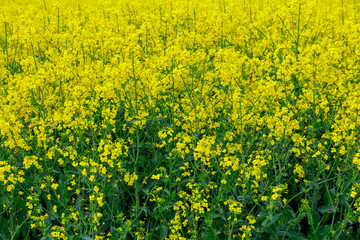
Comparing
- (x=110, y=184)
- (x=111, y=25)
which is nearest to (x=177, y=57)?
(x=110, y=184)

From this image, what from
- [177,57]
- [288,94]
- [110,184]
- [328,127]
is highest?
[177,57]

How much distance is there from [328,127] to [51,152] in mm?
2117

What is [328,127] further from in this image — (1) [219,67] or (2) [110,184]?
(2) [110,184]

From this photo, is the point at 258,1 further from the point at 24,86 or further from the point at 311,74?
the point at 24,86

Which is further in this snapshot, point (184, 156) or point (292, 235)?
point (184, 156)

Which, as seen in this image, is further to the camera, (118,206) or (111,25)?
(111,25)

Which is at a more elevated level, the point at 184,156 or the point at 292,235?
the point at 184,156

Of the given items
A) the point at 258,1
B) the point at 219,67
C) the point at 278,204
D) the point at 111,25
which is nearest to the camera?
the point at 278,204

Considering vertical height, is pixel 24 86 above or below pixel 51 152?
above

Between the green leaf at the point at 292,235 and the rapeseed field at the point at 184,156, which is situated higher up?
the rapeseed field at the point at 184,156

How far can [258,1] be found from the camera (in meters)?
9.59

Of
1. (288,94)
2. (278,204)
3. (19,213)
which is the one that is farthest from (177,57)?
(19,213)

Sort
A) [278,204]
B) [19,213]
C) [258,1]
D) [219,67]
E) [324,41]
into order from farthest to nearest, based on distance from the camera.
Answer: [258,1], [324,41], [219,67], [19,213], [278,204]

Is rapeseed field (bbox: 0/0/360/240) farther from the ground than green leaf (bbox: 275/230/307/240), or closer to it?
farther from the ground
